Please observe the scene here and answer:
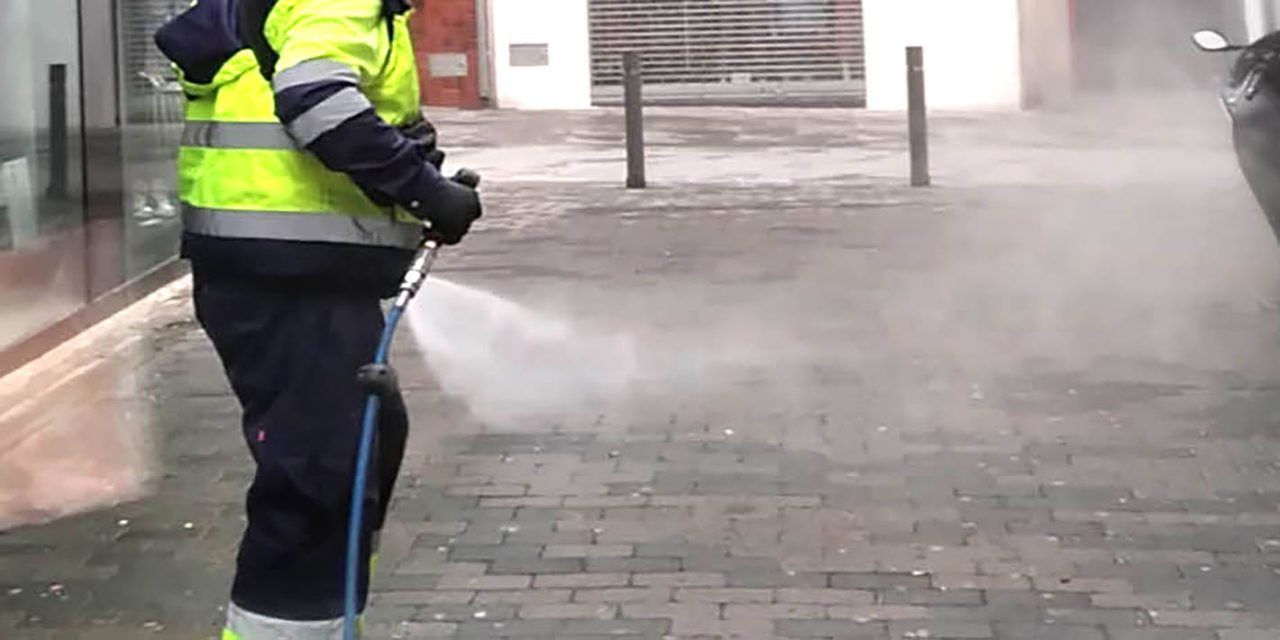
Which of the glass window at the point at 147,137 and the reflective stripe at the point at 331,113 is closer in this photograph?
the reflective stripe at the point at 331,113

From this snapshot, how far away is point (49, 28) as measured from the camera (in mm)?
9164

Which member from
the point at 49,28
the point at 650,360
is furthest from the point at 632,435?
the point at 49,28

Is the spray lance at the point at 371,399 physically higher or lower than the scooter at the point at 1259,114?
lower

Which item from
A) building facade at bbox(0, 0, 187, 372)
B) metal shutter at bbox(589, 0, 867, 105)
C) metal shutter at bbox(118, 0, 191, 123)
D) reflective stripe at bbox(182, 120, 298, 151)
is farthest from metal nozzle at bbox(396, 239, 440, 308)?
metal shutter at bbox(589, 0, 867, 105)

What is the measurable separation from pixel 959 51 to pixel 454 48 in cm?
566

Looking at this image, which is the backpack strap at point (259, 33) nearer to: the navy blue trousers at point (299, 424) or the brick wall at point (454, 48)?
the navy blue trousers at point (299, 424)

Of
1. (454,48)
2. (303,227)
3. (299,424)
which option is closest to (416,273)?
(303,227)

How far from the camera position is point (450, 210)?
356cm

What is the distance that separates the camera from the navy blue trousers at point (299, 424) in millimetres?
3738

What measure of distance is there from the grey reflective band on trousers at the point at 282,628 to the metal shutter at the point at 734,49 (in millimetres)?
19622

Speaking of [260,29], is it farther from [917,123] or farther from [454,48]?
[454,48]

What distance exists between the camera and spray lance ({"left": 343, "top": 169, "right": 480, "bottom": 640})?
365cm

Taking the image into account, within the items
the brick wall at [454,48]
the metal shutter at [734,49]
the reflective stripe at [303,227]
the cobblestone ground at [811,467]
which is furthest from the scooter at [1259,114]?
the brick wall at [454,48]

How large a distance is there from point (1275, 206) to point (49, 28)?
542 cm
